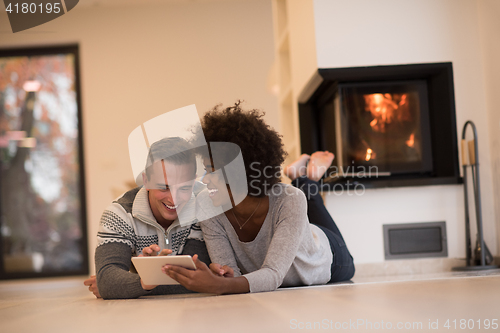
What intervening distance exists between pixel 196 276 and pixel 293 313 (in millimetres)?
370

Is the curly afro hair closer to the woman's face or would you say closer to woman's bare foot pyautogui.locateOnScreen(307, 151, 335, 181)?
the woman's face

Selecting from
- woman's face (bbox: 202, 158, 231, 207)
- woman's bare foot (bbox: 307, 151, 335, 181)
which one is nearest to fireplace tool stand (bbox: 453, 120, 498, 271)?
woman's bare foot (bbox: 307, 151, 335, 181)

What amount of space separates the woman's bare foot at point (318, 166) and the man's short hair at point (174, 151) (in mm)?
938

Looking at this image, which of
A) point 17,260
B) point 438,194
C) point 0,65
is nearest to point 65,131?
point 0,65

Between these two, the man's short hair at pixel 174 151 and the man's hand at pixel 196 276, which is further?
the man's short hair at pixel 174 151

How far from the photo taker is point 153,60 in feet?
18.7

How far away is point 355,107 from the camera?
9.70ft

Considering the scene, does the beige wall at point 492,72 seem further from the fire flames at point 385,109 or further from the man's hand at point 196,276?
the man's hand at point 196,276

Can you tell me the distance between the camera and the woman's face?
1.62 m

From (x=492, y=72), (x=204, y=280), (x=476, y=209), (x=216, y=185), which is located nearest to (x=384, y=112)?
(x=492, y=72)

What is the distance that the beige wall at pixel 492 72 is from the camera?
2707mm

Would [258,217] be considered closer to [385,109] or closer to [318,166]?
[318,166]

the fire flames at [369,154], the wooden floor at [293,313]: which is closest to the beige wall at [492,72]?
the fire flames at [369,154]

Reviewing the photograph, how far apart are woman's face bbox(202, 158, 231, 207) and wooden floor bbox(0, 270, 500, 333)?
1.08ft
